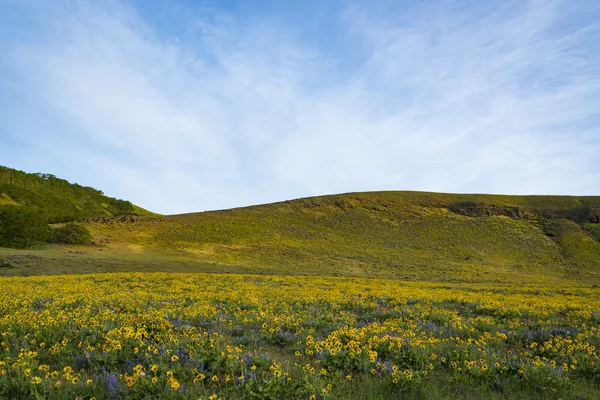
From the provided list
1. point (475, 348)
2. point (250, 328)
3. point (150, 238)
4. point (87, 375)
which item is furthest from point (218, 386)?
point (150, 238)

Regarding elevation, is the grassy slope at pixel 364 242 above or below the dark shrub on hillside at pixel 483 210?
below

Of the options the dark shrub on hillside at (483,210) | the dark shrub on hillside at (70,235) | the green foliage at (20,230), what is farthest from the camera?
the dark shrub on hillside at (483,210)

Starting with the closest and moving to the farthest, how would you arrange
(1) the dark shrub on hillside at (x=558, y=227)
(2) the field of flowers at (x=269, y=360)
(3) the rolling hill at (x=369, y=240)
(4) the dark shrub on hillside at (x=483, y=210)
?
(2) the field of flowers at (x=269, y=360)
(3) the rolling hill at (x=369, y=240)
(1) the dark shrub on hillside at (x=558, y=227)
(4) the dark shrub on hillside at (x=483, y=210)

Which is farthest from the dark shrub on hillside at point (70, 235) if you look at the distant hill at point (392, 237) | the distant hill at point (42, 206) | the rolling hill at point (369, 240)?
the distant hill at point (392, 237)

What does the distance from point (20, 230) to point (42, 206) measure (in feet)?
139

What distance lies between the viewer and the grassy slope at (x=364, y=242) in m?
47.2

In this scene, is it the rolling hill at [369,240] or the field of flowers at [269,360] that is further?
the rolling hill at [369,240]

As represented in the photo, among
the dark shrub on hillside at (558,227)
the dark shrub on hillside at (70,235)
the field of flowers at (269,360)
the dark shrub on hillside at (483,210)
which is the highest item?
the dark shrub on hillside at (483,210)

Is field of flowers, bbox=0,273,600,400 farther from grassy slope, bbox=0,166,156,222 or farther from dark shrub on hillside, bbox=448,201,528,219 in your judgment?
dark shrub on hillside, bbox=448,201,528,219

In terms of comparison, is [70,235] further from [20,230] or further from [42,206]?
[42,206]

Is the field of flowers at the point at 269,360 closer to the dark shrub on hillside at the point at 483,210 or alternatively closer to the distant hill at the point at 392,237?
the distant hill at the point at 392,237

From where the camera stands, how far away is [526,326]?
34.5 ft

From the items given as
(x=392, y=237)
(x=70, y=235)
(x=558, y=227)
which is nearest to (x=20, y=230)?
(x=70, y=235)

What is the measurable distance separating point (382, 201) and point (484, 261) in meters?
34.9
